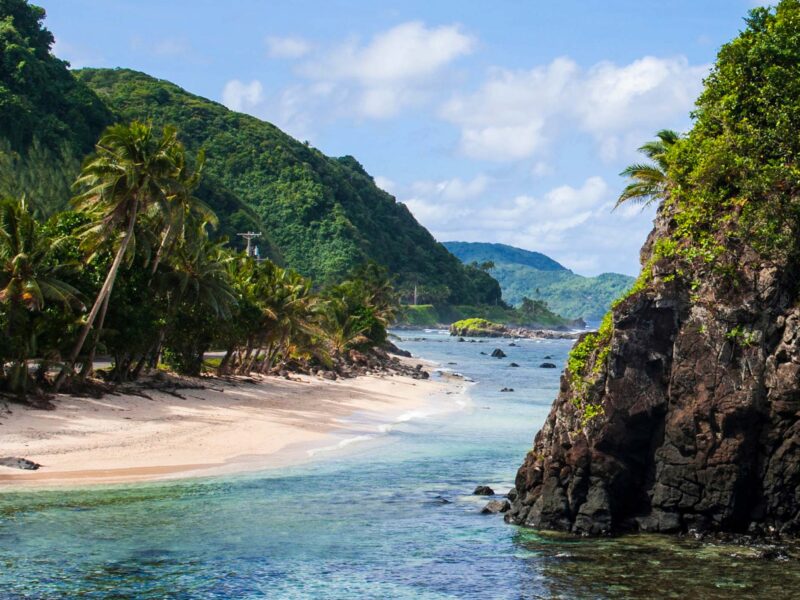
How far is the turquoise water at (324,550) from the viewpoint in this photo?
17797 millimetres

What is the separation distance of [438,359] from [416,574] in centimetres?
10500

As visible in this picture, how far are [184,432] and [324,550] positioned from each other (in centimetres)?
1709

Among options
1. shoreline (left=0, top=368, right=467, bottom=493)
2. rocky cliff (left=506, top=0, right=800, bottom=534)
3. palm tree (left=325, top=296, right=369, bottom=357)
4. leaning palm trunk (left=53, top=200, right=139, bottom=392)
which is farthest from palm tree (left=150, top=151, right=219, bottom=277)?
palm tree (left=325, top=296, right=369, bottom=357)

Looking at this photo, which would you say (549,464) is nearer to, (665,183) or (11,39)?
(665,183)

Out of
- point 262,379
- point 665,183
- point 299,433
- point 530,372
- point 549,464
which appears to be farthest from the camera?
point 530,372

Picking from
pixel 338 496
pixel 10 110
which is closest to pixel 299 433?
pixel 338 496

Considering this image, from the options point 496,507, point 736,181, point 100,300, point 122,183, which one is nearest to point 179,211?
point 122,183

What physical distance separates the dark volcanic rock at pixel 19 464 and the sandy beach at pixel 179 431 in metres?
0.26

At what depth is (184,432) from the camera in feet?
120

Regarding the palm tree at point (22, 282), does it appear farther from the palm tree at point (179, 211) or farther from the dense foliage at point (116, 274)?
the palm tree at point (179, 211)

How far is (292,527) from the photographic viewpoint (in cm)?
2311

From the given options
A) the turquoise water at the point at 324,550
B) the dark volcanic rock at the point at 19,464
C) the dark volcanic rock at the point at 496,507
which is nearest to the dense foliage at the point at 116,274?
the dark volcanic rock at the point at 19,464

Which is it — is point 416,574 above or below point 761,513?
below

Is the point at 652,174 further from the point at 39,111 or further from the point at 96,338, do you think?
the point at 39,111
